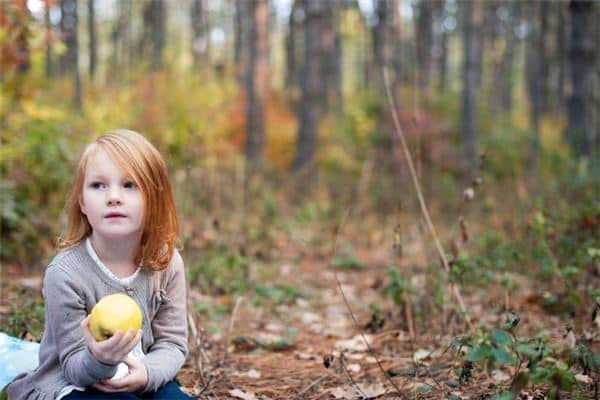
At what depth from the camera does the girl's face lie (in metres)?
2.00

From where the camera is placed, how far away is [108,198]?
2.00 metres

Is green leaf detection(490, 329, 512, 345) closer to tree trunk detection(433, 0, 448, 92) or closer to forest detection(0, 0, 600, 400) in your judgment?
forest detection(0, 0, 600, 400)

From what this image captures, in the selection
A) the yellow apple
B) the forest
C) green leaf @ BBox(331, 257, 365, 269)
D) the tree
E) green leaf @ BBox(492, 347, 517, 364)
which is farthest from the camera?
the tree

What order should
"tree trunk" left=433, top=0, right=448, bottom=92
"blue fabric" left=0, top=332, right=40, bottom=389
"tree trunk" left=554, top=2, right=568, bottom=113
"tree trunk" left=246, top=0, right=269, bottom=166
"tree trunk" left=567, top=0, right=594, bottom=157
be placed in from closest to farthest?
"blue fabric" left=0, top=332, right=40, bottom=389, "tree trunk" left=567, top=0, right=594, bottom=157, "tree trunk" left=246, top=0, right=269, bottom=166, "tree trunk" left=554, top=2, right=568, bottom=113, "tree trunk" left=433, top=0, right=448, bottom=92

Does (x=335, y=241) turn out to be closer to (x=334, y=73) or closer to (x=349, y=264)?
(x=349, y=264)

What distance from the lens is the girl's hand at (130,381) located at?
6.43ft

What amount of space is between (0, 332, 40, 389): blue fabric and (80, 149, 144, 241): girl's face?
0.66 m

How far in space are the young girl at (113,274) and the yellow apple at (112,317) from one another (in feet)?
0.34

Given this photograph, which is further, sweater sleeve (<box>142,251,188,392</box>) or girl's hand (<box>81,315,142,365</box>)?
sweater sleeve (<box>142,251,188,392</box>)

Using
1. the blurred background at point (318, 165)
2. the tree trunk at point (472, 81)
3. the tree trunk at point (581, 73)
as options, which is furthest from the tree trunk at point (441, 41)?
the tree trunk at point (581, 73)

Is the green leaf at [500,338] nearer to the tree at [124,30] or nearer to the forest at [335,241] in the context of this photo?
the forest at [335,241]

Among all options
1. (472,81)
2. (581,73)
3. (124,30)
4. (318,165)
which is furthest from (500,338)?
(124,30)

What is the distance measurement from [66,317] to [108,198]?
0.35 meters

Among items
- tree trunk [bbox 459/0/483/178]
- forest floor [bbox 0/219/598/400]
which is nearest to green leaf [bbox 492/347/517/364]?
forest floor [bbox 0/219/598/400]
